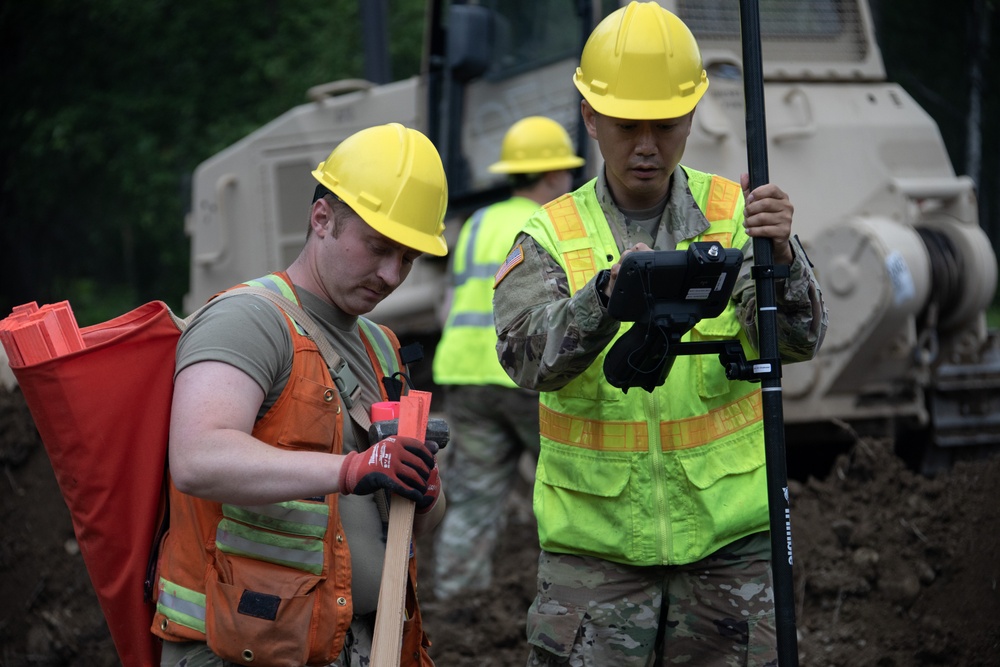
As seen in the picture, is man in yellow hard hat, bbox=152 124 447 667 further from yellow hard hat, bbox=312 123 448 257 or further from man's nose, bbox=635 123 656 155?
man's nose, bbox=635 123 656 155

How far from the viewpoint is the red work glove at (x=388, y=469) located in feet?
7.20

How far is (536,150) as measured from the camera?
5926mm

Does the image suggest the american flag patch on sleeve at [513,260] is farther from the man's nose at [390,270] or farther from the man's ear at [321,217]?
the man's ear at [321,217]

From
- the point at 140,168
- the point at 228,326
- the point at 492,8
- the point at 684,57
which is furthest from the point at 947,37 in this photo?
the point at 228,326

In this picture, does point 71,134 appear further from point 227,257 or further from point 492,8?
point 492,8

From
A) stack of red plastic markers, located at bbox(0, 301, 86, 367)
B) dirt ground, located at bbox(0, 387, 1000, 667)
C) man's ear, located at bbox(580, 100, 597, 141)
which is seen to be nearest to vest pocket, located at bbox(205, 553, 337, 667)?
stack of red plastic markers, located at bbox(0, 301, 86, 367)

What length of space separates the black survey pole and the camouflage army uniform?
163 millimetres

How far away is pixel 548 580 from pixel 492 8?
485 centimetres

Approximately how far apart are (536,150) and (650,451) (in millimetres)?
3394

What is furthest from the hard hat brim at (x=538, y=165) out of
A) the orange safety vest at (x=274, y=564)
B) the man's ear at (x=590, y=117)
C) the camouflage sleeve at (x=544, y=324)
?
the orange safety vest at (x=274, y=564)

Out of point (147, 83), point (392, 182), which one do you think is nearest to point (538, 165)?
point (392, 182)

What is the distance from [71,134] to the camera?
16766mm

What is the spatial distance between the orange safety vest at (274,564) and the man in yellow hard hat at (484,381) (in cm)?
314

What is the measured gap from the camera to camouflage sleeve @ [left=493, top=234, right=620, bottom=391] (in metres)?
2.54
